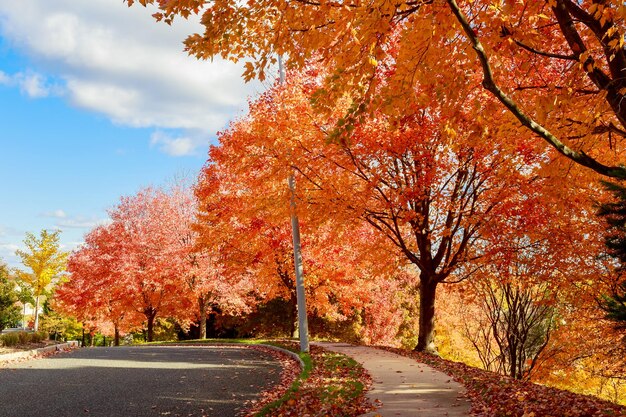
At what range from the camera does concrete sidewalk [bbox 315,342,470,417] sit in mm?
7551

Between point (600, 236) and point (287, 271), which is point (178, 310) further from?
point (600, 236)

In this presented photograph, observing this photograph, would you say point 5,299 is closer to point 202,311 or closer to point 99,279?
point 99,279

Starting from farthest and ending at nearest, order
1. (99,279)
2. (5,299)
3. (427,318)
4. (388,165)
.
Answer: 1. (99,279)
2. (5,299)
3. (427,318)
4. (388,165)

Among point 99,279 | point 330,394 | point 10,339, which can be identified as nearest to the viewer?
point 330,394

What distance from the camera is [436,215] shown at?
53.5ft

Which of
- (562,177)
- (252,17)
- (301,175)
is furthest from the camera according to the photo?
(301,175)

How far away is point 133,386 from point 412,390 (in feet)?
19.7

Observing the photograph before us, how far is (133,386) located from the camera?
35.0 feet

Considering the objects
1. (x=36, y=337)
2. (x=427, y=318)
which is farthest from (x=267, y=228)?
(x=36, y=337)

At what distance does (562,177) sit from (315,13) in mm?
5185

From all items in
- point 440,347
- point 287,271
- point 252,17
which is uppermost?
point 252,17

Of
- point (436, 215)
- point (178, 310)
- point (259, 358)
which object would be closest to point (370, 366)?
point (259, 358)

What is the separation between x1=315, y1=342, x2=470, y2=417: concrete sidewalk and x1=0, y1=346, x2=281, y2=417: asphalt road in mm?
2436

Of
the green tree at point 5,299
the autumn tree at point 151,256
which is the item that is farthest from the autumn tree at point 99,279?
the green tree at point 5,299
